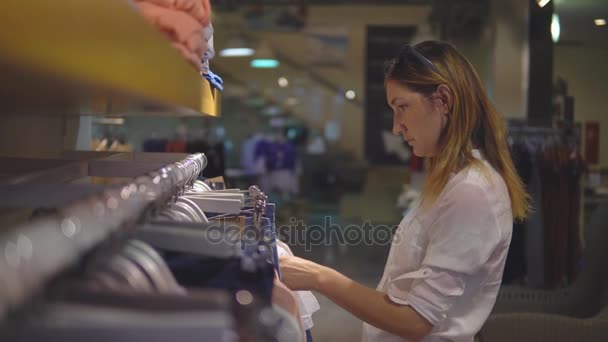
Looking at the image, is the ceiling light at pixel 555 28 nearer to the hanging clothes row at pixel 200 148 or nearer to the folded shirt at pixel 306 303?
the hanging clothes row at pixel 200 148

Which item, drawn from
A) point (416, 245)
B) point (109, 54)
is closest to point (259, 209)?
point (416, 245)

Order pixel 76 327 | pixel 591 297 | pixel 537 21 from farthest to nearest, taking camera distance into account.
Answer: pixel 537 21
pixel 591 297
pixel 76 327

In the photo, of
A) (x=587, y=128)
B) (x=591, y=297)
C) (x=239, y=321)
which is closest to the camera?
(x=239, y=321)

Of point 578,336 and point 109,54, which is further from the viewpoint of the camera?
point 578,336

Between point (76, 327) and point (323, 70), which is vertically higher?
point (323, 70)

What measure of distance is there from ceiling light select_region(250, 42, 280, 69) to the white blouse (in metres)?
8.40

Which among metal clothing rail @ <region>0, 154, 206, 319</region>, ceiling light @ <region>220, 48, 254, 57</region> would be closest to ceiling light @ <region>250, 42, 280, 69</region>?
ceiling light @ <region>220, 48, 254, 57</region>

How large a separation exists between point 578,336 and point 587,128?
4222 millimetres

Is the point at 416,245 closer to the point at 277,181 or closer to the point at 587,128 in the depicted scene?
the point at 587,128

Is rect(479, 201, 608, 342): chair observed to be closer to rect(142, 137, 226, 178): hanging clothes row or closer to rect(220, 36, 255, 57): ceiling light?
rect(142, 137, 226, 178): hanging clothes row

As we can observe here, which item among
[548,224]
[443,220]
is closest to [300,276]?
[443,220]

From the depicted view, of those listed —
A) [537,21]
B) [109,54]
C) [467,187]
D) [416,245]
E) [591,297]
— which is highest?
[537,21]

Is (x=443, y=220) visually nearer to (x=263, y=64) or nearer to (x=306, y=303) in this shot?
(x=306, y=303)

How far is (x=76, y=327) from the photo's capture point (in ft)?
1.67
